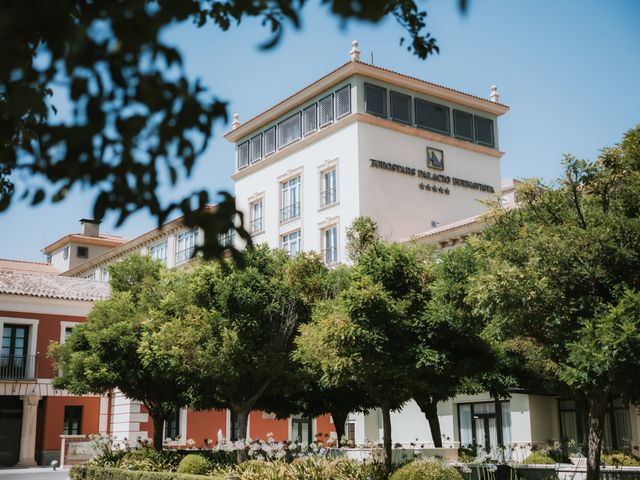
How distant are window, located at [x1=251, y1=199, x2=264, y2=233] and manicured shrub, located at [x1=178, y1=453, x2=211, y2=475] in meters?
23.9

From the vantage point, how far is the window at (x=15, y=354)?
34906mm

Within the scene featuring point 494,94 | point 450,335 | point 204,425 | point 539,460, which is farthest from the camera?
point 494,94

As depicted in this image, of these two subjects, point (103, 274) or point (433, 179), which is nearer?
point (433, 179)

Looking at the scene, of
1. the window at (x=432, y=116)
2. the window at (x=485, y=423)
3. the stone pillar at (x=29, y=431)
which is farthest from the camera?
the window at (x=432, y=116)

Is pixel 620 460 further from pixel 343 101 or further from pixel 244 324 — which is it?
pixel 343 101

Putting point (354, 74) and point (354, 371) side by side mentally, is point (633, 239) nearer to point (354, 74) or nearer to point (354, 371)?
point (354, 371)

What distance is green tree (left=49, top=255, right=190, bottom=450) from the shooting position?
25.2m

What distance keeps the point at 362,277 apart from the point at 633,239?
628 cm

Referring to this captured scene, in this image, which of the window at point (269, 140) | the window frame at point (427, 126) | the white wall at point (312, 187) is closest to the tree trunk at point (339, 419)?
the white wall at point (312, 187)

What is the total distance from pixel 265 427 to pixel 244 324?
19.9 meters

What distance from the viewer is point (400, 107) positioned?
4128cm

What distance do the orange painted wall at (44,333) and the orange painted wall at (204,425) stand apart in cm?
711

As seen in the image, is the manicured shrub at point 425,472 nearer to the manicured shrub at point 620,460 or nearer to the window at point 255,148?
the manicured shrub at point 620,460

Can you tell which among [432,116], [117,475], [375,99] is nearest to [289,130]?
[375,99]
